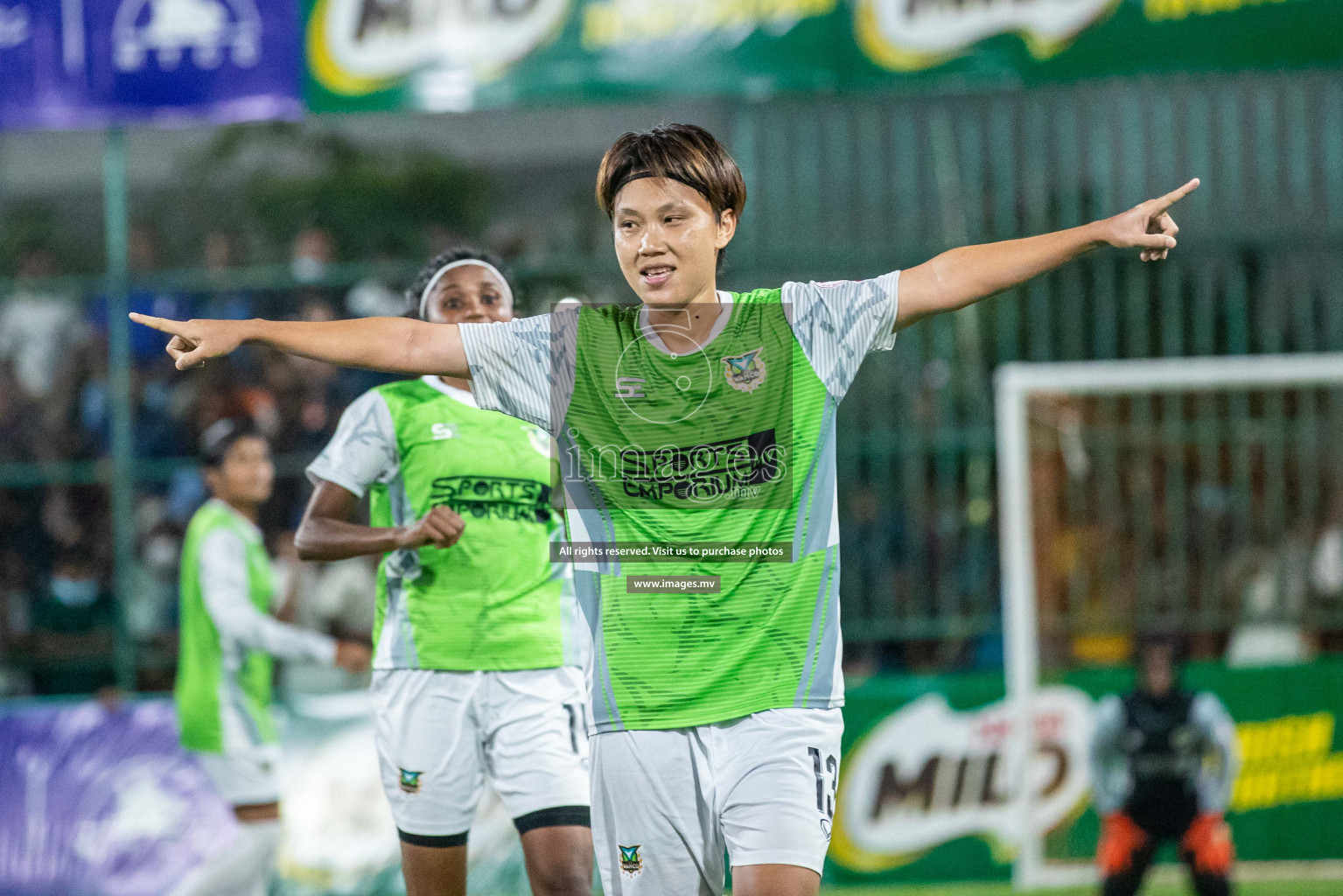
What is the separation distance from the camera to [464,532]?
4.67m

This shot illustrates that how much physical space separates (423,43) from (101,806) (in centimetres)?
463

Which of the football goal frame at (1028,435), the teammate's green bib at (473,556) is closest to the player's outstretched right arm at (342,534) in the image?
the teammate's green bib at (473,556)

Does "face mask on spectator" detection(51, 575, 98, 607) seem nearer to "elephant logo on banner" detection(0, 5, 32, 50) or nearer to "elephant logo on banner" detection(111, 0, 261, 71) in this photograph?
"elephant logo on banner" detection(111, 0, 261, 71)

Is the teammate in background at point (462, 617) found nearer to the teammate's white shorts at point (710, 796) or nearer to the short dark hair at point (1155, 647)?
the teammate's white shorts at point (710, 796)

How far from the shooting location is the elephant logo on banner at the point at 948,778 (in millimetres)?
8508

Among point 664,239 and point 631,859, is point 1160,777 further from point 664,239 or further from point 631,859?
point 664,239

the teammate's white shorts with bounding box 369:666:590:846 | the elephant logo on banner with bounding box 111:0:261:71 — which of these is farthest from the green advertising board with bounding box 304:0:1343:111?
the teammate's white shorts with bounding box 369:666:590:846

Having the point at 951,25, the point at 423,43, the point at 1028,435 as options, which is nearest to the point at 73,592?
the point at 423,43

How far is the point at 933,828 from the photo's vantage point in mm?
8586

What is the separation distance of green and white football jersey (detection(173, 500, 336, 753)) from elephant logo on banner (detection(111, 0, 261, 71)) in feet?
11.1

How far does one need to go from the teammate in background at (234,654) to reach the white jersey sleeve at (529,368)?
11.1 feet

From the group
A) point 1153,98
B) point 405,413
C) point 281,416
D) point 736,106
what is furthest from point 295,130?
point 405,413

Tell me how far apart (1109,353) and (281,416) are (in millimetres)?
4914

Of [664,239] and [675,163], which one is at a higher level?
[675,163]
